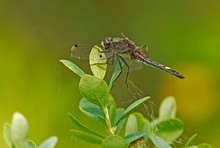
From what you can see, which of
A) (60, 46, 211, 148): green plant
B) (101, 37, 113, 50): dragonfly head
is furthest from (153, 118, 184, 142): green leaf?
(101, 37, 113, 50): dragonfly head

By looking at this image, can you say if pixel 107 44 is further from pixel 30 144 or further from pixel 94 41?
pixel 94 41

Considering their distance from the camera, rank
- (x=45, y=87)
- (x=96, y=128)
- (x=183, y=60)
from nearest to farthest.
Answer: (x=96, y=128), (x=45, y=87), (x=183, y=60)

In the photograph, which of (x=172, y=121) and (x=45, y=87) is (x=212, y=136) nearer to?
(x=45, y=87)

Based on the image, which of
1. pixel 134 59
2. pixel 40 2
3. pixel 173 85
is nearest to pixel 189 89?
pixel 173 85

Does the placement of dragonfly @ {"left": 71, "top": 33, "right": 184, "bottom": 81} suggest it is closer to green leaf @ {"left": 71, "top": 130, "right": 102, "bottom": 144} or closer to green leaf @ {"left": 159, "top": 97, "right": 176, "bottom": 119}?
green leaf @ {"left": 159, "top": 97, "right": 176, "bottom": 119}

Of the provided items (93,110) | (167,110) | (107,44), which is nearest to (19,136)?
(93,110)
